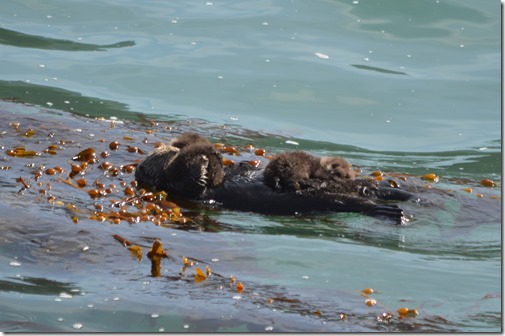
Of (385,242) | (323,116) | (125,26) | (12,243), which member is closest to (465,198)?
(385,242)

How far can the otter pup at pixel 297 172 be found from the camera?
648cm

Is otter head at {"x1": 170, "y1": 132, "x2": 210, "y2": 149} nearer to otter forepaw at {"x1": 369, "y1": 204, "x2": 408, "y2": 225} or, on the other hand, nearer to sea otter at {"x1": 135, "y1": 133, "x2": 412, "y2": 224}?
sea otter at {"x1": 135, "y1": 133, "x2": 412, "y2": 224}

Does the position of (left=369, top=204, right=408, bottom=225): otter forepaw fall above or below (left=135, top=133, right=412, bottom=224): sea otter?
below

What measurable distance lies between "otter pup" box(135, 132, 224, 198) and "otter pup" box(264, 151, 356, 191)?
1.43 feet

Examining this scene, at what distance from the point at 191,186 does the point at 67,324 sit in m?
2.14

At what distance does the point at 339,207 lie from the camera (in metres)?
6.42

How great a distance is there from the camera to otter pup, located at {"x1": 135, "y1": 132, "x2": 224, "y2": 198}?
677 centimetres

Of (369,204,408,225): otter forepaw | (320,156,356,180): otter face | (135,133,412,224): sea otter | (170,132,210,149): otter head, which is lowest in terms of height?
(369,204,408,225): otter forepaw

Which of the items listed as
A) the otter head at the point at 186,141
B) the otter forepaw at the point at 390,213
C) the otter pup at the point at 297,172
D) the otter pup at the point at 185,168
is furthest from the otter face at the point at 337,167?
the otter head at the point at 186,141

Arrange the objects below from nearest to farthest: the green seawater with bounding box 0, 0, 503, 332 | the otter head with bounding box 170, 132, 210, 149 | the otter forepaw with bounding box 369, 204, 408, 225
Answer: the green seawater with bounding box 0, 0, 503, 332, the otter forepaw with bounding box 369, 204, 408, 225, the otter head with bounding box 170, 132, 210, 149

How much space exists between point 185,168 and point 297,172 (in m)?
0.83

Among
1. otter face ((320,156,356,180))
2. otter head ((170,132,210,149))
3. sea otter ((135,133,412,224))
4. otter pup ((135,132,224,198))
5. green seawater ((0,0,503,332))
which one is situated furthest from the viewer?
otter head ((170,132,210,149))

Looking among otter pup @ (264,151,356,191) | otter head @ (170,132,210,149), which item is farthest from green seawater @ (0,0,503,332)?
otter head @ (170,132,210,149)

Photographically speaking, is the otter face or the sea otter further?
the otter face
